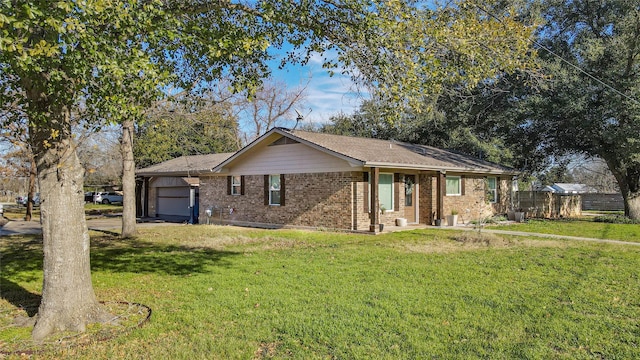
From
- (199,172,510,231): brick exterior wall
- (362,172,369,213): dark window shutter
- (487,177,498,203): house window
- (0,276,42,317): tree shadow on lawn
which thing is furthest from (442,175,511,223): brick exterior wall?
(0,276,42,317): tree shadow on lawn

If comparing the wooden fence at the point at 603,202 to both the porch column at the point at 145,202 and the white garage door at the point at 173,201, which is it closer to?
the white garage door at the point at 173,201

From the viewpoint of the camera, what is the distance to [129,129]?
52.5 ft

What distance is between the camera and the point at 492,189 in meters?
22.8

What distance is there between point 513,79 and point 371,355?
65.0 feet

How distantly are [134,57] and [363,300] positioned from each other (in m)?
4.33

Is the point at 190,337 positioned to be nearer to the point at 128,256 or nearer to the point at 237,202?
the point at 128,256

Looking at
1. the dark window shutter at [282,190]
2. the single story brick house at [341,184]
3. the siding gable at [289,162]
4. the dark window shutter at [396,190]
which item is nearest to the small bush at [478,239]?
the single story brick house at [341,184]

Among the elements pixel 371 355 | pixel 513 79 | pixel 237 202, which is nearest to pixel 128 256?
pixel 371 355

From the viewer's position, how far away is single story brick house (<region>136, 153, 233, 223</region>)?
78.6 feet

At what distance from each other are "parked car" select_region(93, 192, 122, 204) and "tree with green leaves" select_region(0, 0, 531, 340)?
42.8 meters

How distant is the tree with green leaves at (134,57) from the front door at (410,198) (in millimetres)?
11058

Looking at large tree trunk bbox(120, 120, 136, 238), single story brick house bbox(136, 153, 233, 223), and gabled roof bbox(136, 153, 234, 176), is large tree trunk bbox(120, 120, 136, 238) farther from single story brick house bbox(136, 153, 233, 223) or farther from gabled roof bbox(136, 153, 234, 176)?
single story brick house bbox(136, 153, 233, 223)

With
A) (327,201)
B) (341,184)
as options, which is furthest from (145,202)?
(341,184)

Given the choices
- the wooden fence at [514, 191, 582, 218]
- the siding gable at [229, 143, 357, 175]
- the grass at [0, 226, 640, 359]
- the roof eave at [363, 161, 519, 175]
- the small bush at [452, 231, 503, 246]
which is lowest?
the grass at [0, 226, 640, 359]
